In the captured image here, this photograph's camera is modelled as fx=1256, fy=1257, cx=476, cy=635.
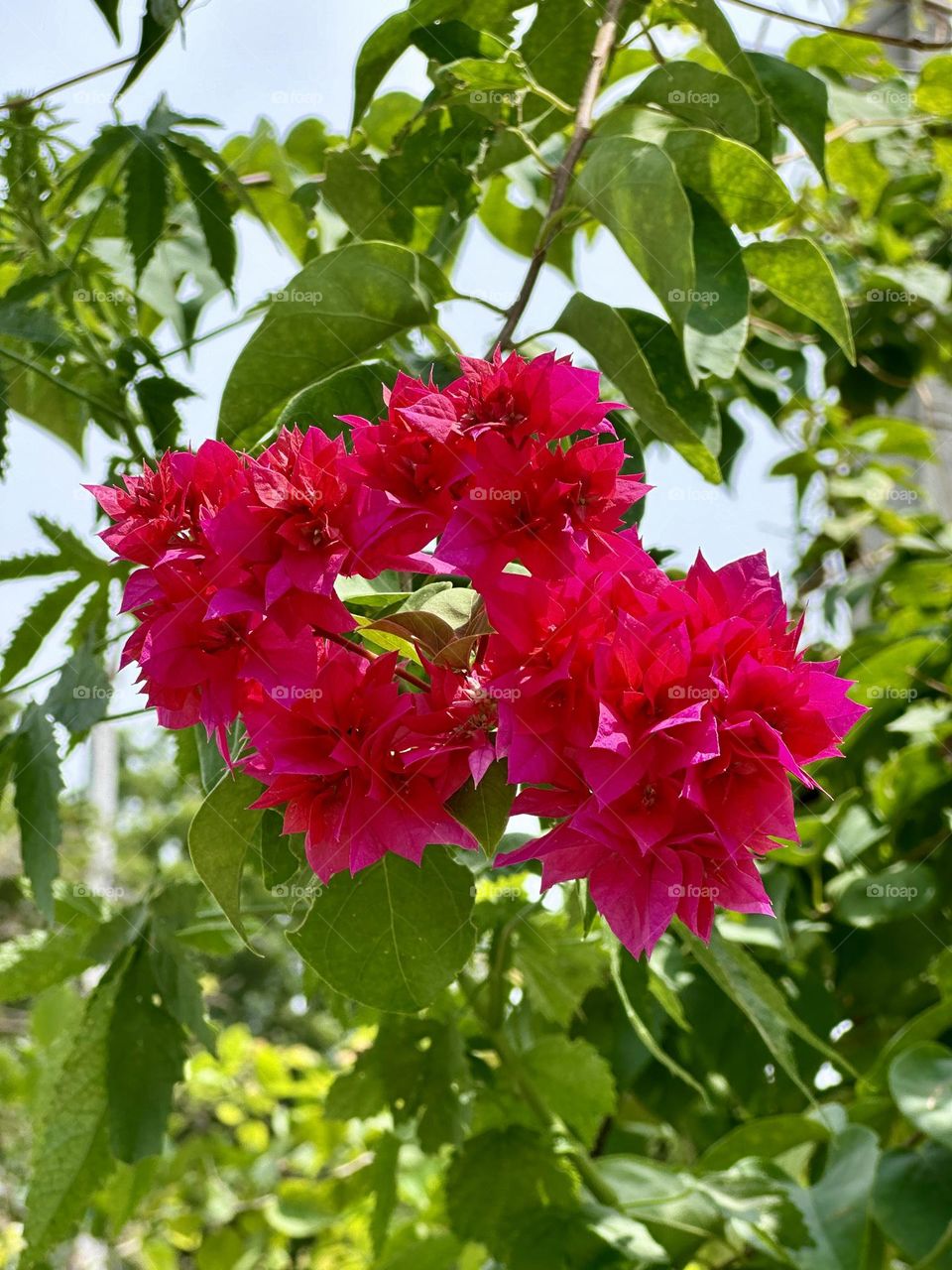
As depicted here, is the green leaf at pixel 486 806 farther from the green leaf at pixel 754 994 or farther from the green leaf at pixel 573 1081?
the green leaf at pixel 573 1081

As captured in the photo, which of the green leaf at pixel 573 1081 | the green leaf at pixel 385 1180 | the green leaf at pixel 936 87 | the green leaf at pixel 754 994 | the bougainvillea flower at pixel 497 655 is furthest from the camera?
the green leaf at pixel 936 87

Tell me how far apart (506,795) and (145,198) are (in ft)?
1.80

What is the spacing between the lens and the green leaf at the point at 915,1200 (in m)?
0.81

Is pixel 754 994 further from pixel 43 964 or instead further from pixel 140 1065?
pixel 43 964

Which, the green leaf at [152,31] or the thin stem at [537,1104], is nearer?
the green leaf at [152,31]

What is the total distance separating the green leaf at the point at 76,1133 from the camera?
2.74ft

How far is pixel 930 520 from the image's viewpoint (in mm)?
1676

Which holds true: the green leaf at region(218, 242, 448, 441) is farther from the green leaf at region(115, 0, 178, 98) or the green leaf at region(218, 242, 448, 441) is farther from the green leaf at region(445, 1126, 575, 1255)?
the green leaf at region(445, 1126, 575, 1255)

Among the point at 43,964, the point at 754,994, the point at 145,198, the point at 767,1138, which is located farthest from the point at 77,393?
the point at 767,1138

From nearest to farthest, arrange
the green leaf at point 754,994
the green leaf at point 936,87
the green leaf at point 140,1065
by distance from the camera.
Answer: the green leaf at point 754,994
the green leaf at point 140,1065
the green leaf at point 936,87

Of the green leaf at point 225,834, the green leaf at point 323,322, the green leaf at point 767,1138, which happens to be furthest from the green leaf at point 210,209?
the green leaf at point 767,1138

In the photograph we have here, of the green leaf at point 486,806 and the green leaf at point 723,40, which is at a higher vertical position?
the green leaf at point 723,40

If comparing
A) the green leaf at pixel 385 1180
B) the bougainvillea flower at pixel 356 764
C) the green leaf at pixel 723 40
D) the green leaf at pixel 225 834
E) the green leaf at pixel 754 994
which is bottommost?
the green leaf at pixel 385 1180

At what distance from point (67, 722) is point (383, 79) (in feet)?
1.49
